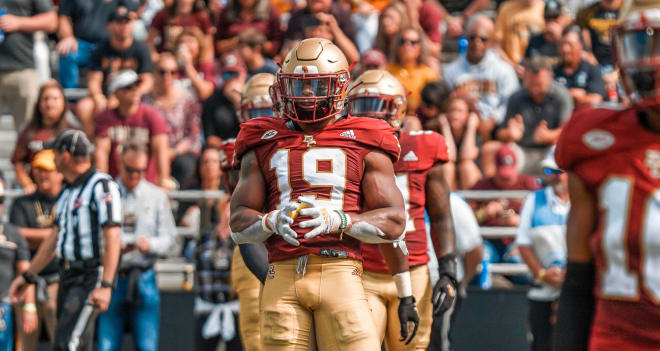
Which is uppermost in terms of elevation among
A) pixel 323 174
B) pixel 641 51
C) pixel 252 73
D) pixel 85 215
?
pixel 641 51

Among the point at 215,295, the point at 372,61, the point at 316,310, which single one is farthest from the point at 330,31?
the point at 316,310

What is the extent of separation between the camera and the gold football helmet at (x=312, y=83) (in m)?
4.54

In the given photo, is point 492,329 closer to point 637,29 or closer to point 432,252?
point 432,252

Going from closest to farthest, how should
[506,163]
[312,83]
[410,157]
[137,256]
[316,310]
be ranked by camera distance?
[316,310] → [312,83] → [410,157] → [137,256] → [506,163]

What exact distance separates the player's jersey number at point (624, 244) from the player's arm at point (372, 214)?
51.9 inches

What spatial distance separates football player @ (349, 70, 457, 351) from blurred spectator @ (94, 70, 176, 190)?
13.3 feet

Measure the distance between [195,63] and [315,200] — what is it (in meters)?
6.78

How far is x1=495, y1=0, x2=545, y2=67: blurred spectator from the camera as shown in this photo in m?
11.4

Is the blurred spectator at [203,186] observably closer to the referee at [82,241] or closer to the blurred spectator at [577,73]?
the referee at [82,241]

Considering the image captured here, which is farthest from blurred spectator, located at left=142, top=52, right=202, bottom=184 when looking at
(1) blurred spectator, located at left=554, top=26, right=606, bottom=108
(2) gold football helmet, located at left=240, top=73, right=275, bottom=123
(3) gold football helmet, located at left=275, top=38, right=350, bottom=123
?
(3) gold football helmet, located at left=275, top=38, right=350, bottom=123

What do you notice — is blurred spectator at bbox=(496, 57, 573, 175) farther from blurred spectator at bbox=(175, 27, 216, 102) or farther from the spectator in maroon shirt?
blurred spectator at bbox=(175, 27, 216, 102)

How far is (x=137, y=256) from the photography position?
323 inches

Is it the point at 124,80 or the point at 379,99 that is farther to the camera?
the point at 124,80

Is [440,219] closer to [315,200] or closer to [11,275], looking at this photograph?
[315,200]
